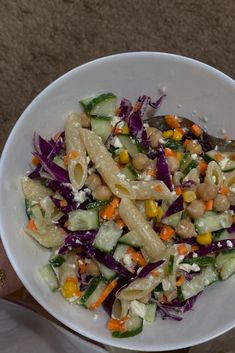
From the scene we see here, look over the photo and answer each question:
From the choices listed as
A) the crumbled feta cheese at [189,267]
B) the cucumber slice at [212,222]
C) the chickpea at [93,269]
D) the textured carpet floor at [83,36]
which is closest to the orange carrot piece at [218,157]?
the cucumber slice at [212,222]

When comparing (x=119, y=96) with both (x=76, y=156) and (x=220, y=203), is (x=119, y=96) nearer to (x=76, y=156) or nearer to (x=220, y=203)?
(x=76, y=156)

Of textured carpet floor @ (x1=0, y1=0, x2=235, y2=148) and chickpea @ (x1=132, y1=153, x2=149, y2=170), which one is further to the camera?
textured carpet floor @ (x1=0, y1=0, x2=235, y2=148)

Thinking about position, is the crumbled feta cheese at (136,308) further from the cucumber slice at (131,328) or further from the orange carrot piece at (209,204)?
the orange carrot piece at (209,204)

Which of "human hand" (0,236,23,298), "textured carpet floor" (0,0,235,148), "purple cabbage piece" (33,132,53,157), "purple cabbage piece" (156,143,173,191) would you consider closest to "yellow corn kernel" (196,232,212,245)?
"purple cabbage piece" (156,143,173,191)

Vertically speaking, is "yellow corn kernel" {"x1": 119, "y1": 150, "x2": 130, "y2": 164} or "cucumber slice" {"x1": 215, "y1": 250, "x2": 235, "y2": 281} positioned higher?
"yellow corn kernel" {"x1": 119, "y1": 150, "x2": 130, "y2": 164}

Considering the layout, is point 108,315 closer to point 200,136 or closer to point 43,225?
point 43,225

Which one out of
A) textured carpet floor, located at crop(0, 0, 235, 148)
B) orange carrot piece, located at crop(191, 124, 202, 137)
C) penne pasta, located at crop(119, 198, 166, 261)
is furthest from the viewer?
textured carpet floor, located at crop(0, 0, 235, 148)

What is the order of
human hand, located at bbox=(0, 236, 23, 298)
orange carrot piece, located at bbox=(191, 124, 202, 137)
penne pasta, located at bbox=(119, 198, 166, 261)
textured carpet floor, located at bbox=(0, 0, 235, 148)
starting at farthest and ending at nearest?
1. textured carpet floor, located at bbox=(0, 0, 235, 148)
2. human hand, located at bbox=(0, 236, 23, 298)
3. orange carrot piece, located at bbox=(191, 124, 202, 137)
4. penne pasta, located at bbox=(119, 198, 166, 261)

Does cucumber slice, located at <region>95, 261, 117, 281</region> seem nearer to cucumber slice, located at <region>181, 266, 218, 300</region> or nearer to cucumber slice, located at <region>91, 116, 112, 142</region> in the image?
cucumber slice, located at <region>181, 266, 218, 300</region>
